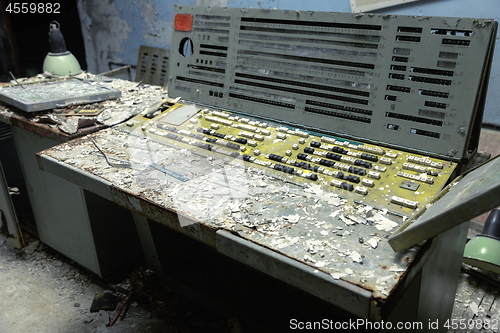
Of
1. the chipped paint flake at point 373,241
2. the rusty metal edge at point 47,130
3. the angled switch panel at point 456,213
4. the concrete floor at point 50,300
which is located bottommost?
the concrete floor at point 50,300

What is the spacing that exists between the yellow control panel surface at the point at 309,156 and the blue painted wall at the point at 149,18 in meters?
1.37

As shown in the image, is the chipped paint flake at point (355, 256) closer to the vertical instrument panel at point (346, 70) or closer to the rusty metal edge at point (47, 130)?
the vertical instrument panel at point (346, 70)

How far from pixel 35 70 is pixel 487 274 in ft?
18.9

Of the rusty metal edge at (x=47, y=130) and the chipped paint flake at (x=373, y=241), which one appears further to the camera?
the rusty metal edge at (x=47, y=130)

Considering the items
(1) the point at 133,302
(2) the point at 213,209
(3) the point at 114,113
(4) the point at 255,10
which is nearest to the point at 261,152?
(2) the point at 213,209

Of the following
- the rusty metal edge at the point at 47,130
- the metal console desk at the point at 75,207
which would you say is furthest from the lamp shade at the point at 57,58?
the rusty metal edge at the point at 47,130

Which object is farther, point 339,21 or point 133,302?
point 133,302

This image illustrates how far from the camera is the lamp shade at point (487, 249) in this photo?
5.48ft

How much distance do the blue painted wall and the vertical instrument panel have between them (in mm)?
1200

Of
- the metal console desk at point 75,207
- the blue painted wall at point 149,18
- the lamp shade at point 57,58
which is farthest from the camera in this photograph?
Result: the lamp shade at point 57,58

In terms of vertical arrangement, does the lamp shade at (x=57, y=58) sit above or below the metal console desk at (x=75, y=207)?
above

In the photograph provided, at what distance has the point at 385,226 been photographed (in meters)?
0.84

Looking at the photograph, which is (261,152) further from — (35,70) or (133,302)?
(35,70)

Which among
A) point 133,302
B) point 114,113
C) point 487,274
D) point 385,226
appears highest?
point 385,226
